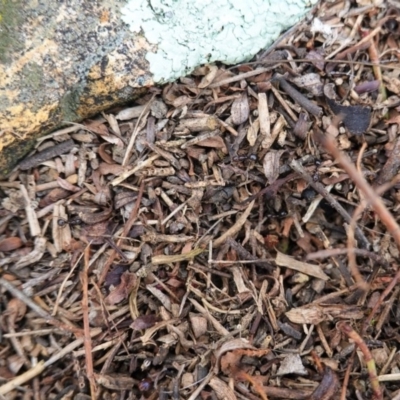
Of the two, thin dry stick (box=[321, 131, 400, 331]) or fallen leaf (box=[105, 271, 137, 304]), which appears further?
fallen leaf (box=[105, 271, 137, 304])

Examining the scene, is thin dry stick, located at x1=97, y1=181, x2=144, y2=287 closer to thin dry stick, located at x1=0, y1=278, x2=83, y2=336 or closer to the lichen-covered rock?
thin dry stick, located at x1=0, y1=278, x2=83, y2=336

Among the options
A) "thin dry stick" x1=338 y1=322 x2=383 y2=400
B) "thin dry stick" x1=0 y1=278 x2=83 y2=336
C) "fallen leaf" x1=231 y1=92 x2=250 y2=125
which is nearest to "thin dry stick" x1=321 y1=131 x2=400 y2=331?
"thin dry stick" x1=338 y1=322 x2=383 y2=400

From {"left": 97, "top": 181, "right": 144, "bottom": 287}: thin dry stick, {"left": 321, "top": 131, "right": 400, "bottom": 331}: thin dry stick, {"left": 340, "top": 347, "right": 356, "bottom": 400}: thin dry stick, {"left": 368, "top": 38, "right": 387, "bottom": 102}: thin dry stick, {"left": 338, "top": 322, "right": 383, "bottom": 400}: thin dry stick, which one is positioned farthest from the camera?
{"left": 368, "top": 38, "right": 387, "bottom": 102}: thin dry stick

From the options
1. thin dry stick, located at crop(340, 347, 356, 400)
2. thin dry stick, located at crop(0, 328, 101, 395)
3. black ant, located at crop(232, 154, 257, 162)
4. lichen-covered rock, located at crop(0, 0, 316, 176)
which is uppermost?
lichen-covered rock, located at crop(0, 0, 316, 176)

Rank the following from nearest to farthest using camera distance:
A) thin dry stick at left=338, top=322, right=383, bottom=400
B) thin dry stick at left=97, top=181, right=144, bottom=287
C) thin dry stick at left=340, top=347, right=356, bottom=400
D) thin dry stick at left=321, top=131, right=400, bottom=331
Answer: thin dry stick at left=321, top=131, right=400, bottom=331, thin dry stick at left=338, top=322, right=383, bottom=400, thin dry stick at left=340, top=347, right=356, bottom=400, thin dry stick at left=97, top=181, right=144, bottom=287

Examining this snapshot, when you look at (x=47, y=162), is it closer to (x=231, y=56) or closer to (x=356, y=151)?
(x=231, y=56)

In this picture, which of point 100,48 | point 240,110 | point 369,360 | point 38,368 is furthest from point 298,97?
point 38,368

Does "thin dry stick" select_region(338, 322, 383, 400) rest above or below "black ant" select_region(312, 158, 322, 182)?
below

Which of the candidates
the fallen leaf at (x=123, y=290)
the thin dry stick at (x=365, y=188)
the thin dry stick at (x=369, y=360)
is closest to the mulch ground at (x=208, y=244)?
the fallen leaf at (x=123, y=290)

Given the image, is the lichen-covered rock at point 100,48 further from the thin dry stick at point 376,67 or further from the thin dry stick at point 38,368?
the thin dry stick at point 38,368
